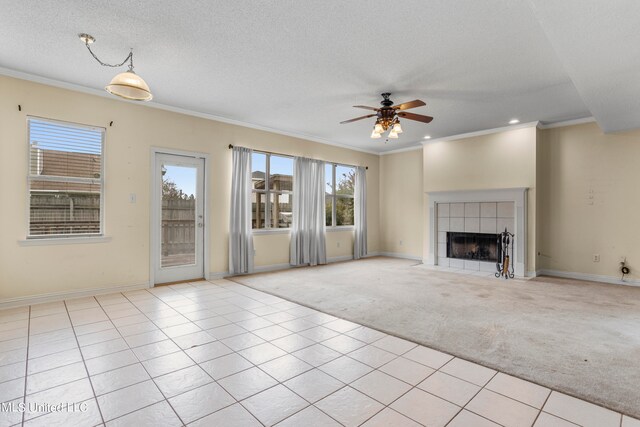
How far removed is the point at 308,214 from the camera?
6988 millimetres

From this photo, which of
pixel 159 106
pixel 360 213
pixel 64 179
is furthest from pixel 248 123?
pixel 360 213

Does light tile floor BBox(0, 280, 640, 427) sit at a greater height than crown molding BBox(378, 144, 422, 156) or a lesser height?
lesser

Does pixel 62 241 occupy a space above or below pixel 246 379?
above

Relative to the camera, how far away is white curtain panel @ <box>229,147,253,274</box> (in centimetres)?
581

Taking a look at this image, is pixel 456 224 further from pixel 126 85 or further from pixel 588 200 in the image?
pixel 126 85

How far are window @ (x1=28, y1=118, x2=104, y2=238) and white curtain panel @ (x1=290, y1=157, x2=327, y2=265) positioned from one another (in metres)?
3.46

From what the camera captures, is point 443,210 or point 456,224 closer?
point 456,224

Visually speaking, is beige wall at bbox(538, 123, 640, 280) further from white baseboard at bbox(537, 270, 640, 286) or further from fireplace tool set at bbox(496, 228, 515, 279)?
fireplace tool set at bbox(496, 228, 515, 279)

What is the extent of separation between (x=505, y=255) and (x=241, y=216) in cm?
497

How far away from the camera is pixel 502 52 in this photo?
10.8 ft

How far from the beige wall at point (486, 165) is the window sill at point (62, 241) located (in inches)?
Answer: 245

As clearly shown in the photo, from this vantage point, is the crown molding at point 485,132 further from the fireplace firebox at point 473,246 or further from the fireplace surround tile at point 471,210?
the fireplace firebox at point 473,246

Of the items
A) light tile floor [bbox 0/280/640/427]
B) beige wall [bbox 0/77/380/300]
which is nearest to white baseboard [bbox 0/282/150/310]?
beige wall [bbox 0/77/380/300]

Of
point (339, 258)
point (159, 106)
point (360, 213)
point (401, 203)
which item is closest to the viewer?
point (159, 106)
